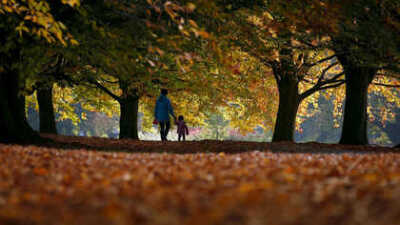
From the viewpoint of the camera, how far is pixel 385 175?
5332mm

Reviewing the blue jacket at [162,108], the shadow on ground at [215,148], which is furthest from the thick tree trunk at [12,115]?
the blue jacket at [162,108]

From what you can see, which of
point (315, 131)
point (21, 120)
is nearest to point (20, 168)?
point (21, 120)

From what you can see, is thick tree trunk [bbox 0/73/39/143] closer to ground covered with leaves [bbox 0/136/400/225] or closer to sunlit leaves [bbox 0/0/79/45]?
sunlit leaves [bbox 0/0/79/45]

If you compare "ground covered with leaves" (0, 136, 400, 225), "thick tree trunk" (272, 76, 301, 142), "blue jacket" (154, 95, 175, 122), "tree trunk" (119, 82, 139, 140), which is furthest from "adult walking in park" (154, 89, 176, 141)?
"ground covered with leaves" (0, 136, 400, 225)

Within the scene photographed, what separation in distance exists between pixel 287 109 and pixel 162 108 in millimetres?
5458

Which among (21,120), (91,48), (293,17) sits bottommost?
(21,120)

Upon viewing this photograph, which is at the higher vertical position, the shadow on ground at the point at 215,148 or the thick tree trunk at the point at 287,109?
the thick tree trunk at the point at 287,109

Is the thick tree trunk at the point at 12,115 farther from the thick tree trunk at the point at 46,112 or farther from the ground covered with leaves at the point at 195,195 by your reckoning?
the thick tree trunk at the point at 46,112

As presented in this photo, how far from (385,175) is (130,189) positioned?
10.1 feet

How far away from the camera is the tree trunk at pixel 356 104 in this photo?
1568 cm

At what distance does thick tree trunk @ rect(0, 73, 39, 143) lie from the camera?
11.2 m

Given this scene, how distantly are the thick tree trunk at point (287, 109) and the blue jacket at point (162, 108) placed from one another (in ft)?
16.4

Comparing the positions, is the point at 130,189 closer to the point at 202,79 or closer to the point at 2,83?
the point at 2,83

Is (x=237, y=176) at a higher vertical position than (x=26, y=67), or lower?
lower
